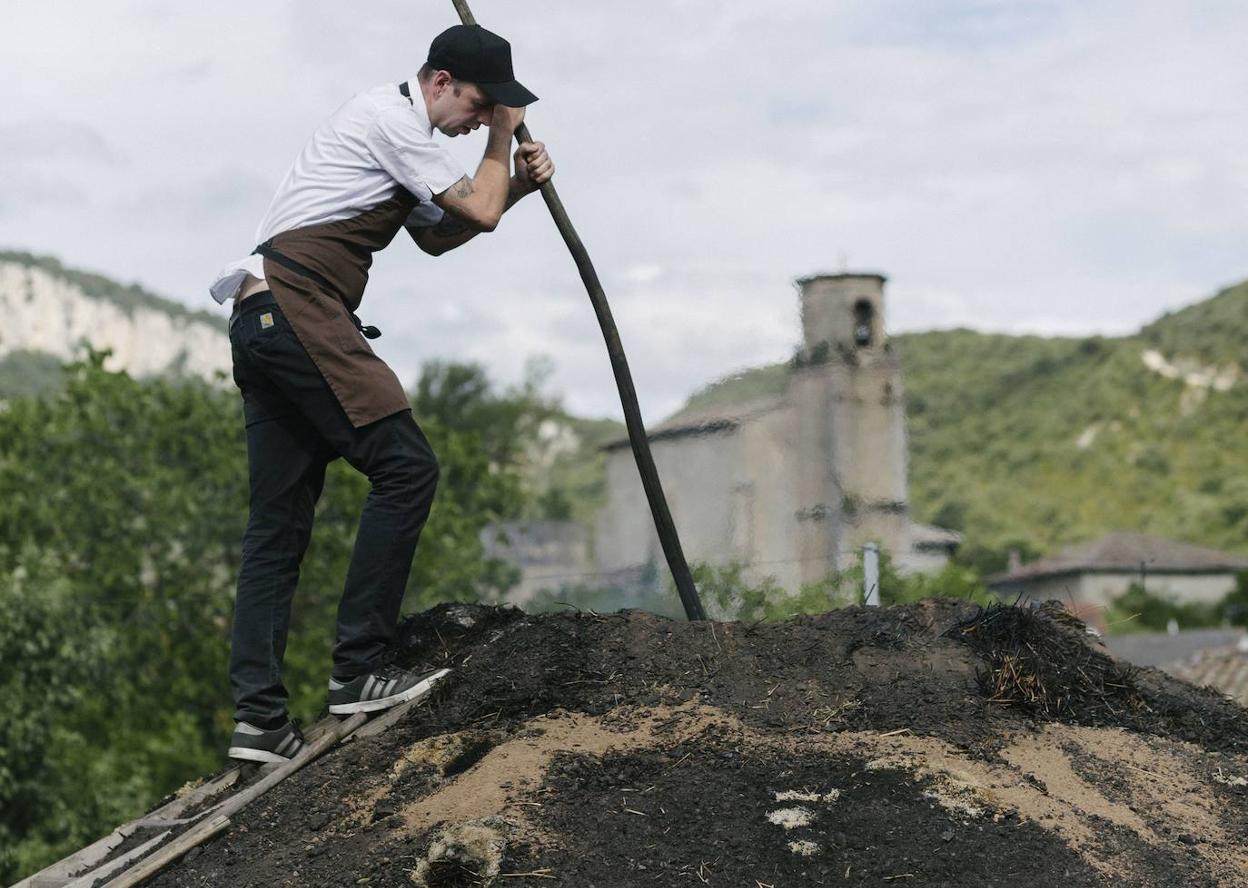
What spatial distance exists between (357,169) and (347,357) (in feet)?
1.92

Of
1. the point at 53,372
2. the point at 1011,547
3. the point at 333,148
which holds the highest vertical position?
the point at 53,372

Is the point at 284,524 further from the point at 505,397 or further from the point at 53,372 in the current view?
the point at 53,372

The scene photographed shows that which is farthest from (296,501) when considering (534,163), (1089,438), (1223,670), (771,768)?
(1089,438)

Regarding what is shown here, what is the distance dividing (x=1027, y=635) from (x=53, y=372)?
98728 mm

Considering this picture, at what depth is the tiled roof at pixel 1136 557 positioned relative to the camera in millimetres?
52438

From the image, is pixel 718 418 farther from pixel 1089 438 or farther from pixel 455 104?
pixel 1089 438

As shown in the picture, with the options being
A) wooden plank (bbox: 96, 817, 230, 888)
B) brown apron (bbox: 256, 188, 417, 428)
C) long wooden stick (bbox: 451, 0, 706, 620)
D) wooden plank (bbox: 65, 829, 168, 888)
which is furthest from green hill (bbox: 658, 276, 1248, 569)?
wooden plank (bbox: 96, 817, 230, 888)

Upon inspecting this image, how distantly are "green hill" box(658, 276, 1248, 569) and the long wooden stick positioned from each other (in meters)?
50.9

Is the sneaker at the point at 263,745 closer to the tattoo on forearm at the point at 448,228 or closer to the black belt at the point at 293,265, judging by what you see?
the black belt at the point at 293,265

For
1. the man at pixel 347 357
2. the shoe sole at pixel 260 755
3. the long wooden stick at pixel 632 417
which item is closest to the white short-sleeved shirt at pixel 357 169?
the man at pixel 347 357

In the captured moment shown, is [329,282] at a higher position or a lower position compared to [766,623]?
higher

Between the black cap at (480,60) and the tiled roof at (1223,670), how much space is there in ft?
54.4

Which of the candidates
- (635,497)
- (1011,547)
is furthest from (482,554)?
(1011,547)

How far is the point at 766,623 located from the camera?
504 centimetres
